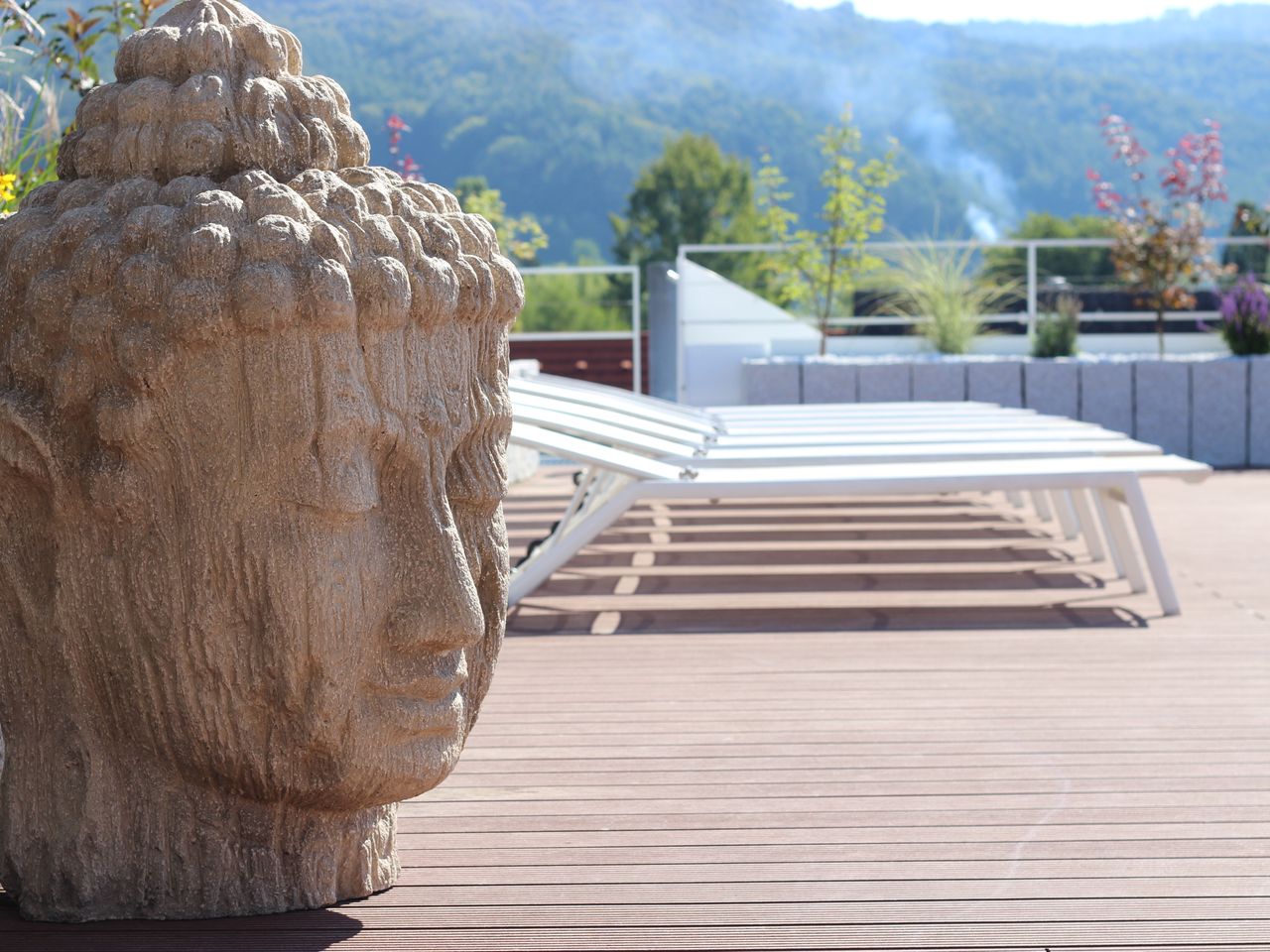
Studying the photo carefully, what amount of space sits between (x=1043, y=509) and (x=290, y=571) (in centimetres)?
572

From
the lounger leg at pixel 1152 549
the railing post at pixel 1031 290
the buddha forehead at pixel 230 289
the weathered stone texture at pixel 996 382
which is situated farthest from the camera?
the railing post at pixel 1031 290

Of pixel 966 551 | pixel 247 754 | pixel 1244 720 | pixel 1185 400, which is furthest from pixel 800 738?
pixel 1185 400

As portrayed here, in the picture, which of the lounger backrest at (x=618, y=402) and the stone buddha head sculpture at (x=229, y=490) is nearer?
the stone buddha head sculpture at (x=229, y=490)

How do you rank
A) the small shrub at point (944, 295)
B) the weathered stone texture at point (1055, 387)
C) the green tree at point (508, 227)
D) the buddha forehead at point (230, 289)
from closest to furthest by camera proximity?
the buddha forehead at point (230, 289), the weathered stone texture at point (1055, 387), the small shrub at point (944, 295), the green tree at point (508, 227)

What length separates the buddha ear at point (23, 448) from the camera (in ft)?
6.75

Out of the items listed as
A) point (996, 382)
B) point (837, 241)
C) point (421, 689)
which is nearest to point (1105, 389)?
point (996, 382)

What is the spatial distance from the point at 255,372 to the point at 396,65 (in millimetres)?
128671

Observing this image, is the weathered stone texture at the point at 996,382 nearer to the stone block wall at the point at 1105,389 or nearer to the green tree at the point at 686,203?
the stone block wall at the point at 1105,389

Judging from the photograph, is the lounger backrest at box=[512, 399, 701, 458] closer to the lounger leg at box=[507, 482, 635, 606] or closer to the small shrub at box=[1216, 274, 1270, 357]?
the lounger leg at box=[507, 482, 635, 606]

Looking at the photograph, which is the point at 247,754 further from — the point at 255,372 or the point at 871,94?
the point at 871,94

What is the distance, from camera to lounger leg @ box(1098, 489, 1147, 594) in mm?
5145

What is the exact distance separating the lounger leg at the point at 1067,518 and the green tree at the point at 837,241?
472 cm

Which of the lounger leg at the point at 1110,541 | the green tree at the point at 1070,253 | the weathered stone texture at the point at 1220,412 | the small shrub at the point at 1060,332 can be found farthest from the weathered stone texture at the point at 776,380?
the green tree at the point at 1070,253

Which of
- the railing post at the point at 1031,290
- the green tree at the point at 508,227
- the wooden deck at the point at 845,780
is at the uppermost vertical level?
the green tree at the point at 508,227
